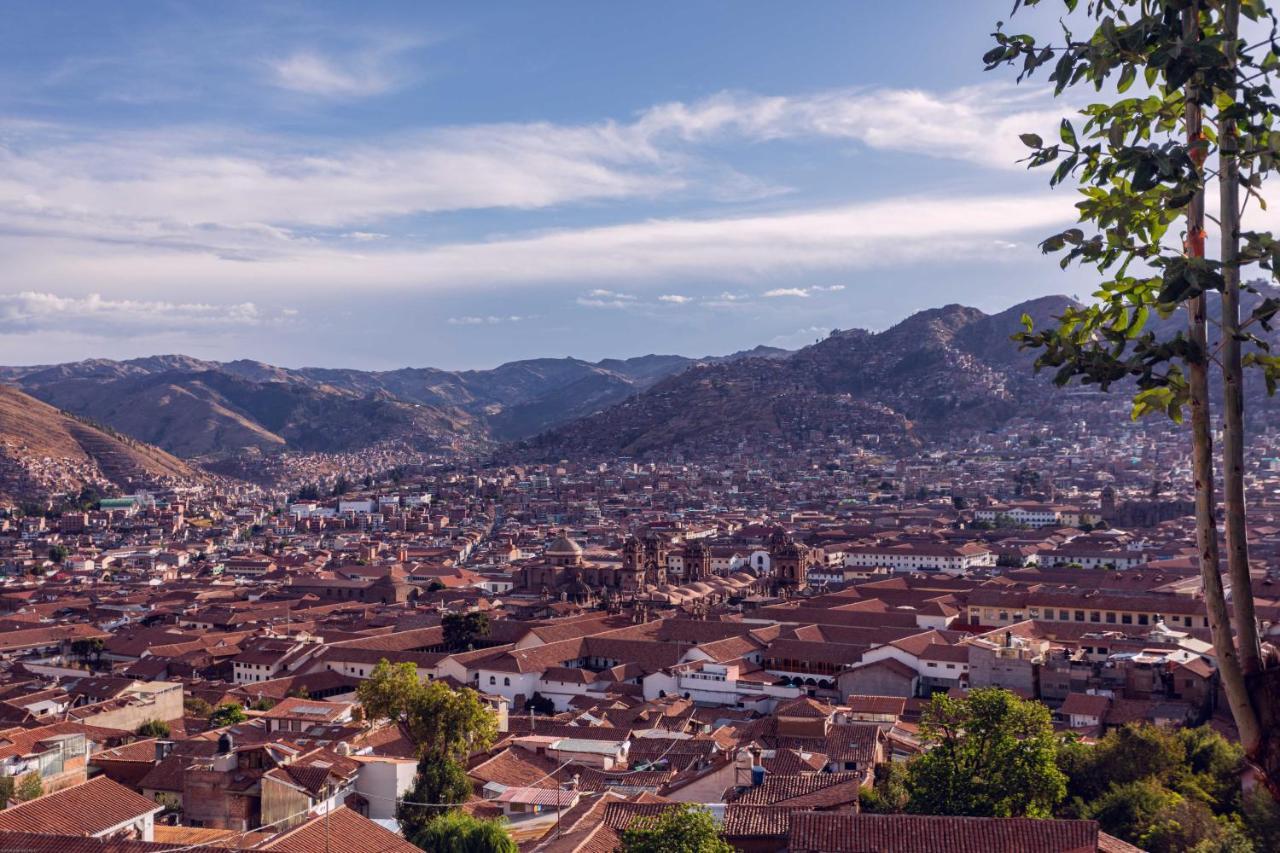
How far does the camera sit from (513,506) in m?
107

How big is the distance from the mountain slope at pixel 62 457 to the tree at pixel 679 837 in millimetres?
113994

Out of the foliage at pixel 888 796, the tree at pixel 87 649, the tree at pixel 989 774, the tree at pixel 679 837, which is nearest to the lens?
the tree at pixel 679 837

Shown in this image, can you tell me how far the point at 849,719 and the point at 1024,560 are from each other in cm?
3920

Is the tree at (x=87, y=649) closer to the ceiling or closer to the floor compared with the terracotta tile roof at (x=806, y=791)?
closer to the floor

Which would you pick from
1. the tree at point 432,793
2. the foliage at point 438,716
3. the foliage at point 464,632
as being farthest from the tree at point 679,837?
the foliage at point 464,632

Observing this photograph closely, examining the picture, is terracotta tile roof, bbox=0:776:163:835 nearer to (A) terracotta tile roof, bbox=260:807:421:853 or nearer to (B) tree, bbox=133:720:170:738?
(A) terracotta tile roof, bbox=260:807:421:853

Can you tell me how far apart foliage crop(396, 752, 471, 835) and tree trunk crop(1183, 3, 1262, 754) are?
1545 centimetres

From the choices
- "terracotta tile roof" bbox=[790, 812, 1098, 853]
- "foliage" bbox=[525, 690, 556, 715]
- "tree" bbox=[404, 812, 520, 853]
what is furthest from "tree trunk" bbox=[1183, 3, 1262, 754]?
"foliage" bbox=[525, 690, 556, 715]

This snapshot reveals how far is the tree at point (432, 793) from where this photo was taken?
1805 cm

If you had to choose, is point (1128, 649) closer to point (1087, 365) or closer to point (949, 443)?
point (1087, 365)

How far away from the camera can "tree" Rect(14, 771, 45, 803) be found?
61.3 feet

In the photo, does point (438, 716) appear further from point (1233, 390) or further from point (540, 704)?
point (1233, 390)

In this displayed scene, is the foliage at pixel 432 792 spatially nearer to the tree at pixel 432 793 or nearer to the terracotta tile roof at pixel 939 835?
the tree at pixel 432 793

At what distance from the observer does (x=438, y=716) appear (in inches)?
843
